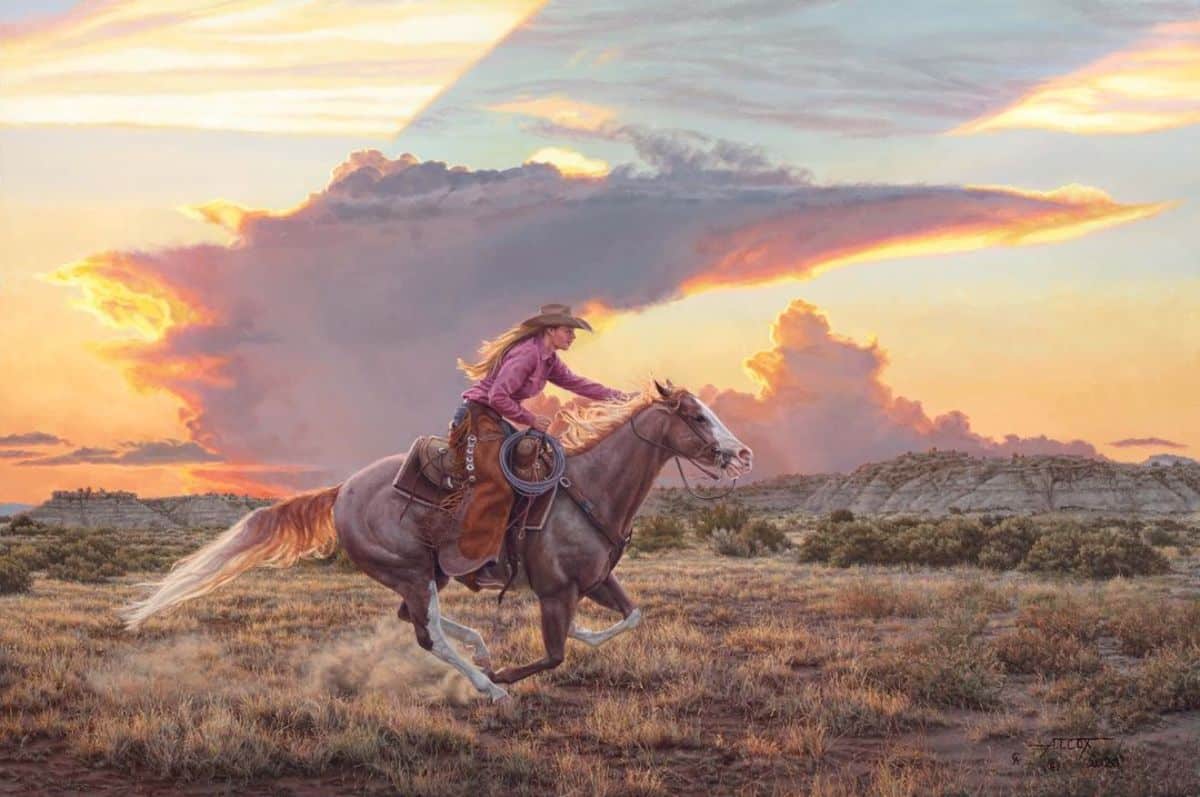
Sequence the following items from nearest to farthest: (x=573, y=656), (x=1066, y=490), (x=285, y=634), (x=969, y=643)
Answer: (x=573, y=656), (x=969, y=643), (x=285, y=634), (x=1066, y=490)

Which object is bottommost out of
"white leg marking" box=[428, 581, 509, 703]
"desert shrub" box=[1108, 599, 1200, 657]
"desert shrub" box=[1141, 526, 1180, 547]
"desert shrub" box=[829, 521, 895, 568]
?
"desert shrub" box=[1141, 526, 1180, 547]

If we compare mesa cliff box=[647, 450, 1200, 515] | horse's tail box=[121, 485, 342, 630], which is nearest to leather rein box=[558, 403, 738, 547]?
horse's tail box=[121, 485, 342, 630]

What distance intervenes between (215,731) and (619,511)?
13.2 ft

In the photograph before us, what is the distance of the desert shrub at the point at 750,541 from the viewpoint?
31.2 meters

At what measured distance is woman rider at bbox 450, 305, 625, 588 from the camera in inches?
341

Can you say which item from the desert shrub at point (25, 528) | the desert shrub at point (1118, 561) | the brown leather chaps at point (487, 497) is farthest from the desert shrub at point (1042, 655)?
the desert shrub at point (25, 528)

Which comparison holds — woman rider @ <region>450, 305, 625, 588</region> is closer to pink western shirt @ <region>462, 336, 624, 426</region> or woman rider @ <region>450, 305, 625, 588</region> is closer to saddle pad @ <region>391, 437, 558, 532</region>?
pink western shirt @ <region>462, 336, 624, 426</region>

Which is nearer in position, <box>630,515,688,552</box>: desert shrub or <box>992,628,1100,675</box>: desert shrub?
<box>992,628,1100,675</box>: desert shrub

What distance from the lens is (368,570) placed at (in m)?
9.55

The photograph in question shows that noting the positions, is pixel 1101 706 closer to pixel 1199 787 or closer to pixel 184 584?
pixel 1199 787

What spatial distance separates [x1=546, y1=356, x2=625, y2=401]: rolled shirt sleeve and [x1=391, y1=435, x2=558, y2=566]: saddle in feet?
2.11

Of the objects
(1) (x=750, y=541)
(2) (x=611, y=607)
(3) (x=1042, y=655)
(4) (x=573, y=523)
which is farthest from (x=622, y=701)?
(1) (x=750, y=541)

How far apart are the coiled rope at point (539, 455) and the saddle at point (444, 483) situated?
0.06 meters

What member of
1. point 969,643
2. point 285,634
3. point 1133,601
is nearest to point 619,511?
point 969,643
